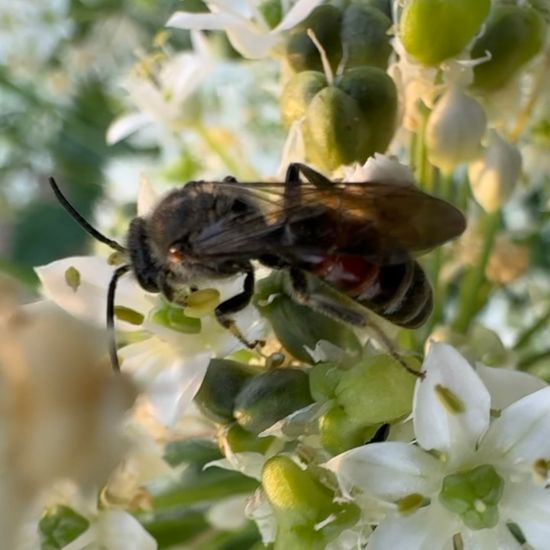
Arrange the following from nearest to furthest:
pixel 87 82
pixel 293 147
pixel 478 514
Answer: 1. pixel 478 514
2. pixel 293 147
3. pixel 87 82

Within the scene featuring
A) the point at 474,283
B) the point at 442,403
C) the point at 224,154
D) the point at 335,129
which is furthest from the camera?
the point at 224,154

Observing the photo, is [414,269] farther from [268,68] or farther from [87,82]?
[87,82]

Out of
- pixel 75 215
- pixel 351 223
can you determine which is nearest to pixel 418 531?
pixel 351 223

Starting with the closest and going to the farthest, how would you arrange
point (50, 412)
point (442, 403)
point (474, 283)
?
point (50, 412), point (442, 403), point (474, 283)

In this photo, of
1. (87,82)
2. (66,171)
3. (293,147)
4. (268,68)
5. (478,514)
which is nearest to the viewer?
(478,514)

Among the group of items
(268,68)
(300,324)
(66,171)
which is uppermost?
(300,324)

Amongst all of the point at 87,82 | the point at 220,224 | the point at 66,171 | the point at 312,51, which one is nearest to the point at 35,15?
the point at 87,82

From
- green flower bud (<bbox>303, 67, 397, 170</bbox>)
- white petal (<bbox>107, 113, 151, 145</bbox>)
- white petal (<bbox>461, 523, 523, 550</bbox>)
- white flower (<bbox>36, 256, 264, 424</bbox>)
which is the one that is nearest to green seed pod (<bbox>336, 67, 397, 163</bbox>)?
green flower bud (<bbox>303, 67, 397, 170</bbox>)

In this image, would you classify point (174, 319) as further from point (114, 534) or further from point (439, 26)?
point (439, 26)
